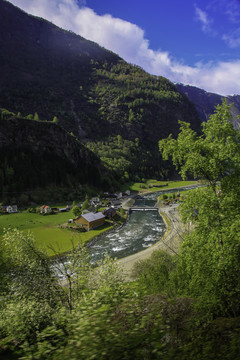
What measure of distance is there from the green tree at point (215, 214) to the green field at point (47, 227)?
42450 millimetres

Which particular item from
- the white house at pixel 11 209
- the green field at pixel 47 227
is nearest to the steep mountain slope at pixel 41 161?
the white house at pixel 11 209

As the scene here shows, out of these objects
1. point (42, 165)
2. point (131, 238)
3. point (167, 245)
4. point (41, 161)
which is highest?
point (41, 161)

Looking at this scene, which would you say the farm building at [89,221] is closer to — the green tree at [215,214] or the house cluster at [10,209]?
the house cluster at [10,209]

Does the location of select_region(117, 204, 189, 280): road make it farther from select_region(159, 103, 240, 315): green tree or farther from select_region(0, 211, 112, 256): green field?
select_region(159, 103, 240, 315): green tree

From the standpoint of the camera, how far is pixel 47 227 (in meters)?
61.8

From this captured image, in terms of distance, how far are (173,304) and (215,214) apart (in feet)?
11.8

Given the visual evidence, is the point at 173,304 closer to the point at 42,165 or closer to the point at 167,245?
the point at 167,245

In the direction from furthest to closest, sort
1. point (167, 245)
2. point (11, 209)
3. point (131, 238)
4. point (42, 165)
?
point (42, 165) → point (11, 209) → point (131, 238) → point (167, 245)

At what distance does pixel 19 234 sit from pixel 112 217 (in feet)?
203

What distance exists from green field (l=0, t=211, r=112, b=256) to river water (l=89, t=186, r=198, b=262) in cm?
403

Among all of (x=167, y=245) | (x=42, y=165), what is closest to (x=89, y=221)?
(x=167, y=245)

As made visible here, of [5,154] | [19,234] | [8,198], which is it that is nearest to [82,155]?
[5,154]

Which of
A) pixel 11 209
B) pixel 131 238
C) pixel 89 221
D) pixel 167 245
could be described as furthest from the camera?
pixel 11 209

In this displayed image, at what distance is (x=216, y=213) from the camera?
25.4 feet
